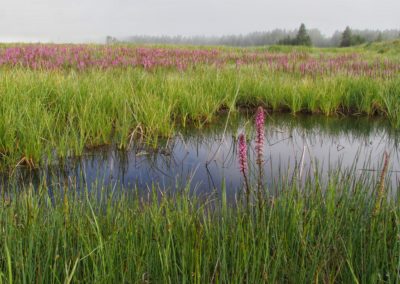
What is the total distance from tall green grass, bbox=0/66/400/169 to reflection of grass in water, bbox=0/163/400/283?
5.65 feet

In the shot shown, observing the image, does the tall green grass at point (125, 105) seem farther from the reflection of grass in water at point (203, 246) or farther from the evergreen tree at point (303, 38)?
the evergreen tree at point (303, 38)

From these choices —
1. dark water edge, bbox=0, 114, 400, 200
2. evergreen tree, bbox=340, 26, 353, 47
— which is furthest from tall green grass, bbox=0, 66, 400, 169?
evergreen tree, bbox=340, 26, 353, 47

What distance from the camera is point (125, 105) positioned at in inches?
189

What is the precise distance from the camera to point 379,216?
2193 mm

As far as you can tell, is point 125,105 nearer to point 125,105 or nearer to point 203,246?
point 125,105

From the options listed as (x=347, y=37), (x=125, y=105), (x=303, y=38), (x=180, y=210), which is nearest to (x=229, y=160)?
(x=125, y=105)

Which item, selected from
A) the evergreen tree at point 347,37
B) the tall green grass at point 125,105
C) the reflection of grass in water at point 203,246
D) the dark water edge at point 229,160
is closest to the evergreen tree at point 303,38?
the evergreen tree at point 347,37

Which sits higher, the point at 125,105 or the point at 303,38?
the point at 303,38

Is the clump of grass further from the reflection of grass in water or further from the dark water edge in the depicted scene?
the reflection of grass in water

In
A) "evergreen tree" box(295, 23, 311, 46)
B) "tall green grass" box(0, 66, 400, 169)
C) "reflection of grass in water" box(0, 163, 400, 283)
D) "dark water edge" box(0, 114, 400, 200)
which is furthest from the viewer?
"evergreen tree" box(295, 23, 311, 46)

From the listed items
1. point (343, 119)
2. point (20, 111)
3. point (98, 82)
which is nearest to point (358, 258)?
point (20, 111)

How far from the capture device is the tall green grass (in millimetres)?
4023

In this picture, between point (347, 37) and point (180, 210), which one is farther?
point (347, 37)

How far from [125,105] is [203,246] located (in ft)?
10.0
